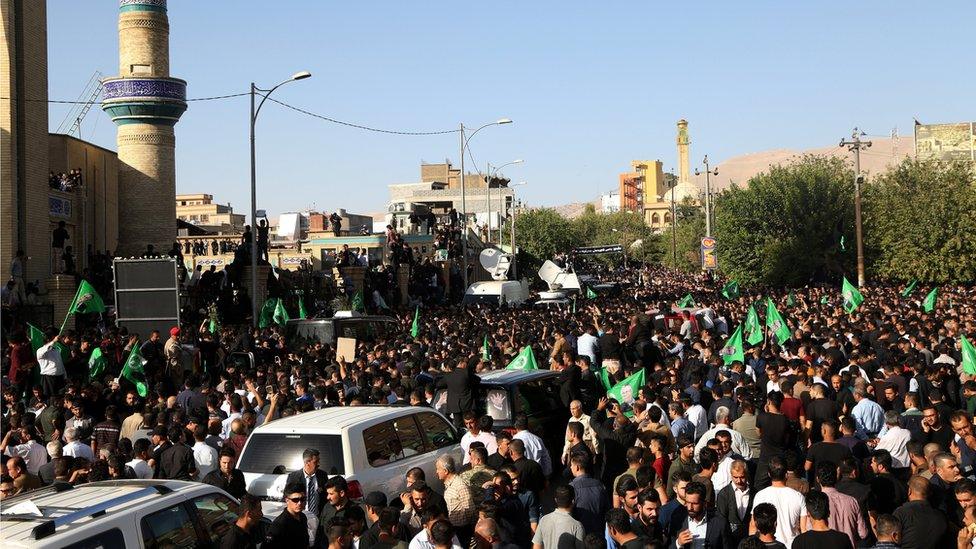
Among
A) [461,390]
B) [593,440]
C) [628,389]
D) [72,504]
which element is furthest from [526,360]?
[72,504]

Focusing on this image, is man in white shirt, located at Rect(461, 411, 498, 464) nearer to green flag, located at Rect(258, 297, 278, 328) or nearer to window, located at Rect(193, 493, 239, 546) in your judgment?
window, located at Rect(193, 493, 239, 546)

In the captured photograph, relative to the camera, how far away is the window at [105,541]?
599 cm

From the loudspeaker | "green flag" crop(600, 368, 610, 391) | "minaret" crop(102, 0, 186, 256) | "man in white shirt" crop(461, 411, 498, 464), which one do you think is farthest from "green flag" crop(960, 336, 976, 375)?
"minaret" crop(102, 0, 186, 256)

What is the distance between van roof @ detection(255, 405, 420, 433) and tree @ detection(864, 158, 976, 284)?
42.9 meters

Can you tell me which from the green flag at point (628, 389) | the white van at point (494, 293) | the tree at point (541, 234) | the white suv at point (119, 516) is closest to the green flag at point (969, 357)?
the green flag at point (628, 389)

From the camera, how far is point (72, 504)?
6477mm

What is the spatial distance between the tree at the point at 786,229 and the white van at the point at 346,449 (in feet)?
150

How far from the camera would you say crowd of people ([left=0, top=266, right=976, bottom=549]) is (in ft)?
23.9

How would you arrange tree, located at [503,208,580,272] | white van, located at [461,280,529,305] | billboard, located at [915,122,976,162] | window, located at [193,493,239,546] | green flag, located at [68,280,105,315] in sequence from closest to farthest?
window, located at [193,493,239,546], green flag, located at [68,280,105,315], white van, located at [461,280,529,305], tree, located at [503,208,580,272], billboard, located at [915,122,976,162]

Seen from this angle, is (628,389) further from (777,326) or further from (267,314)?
(267,314)

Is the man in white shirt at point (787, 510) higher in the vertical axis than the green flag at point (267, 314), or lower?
lower

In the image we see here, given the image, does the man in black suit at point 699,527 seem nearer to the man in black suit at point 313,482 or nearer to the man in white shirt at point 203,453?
the man in black suit at point 313,482

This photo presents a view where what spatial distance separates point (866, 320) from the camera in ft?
70.2

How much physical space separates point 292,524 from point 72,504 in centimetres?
148
